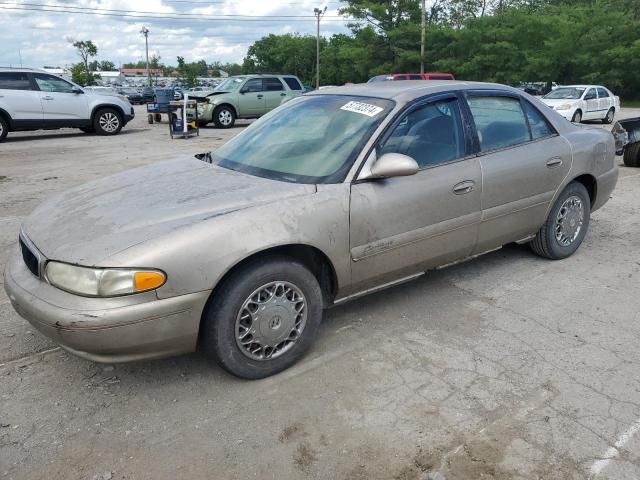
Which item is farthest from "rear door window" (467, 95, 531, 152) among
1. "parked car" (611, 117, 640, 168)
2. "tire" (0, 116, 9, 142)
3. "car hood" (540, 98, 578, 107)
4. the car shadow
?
"car hood" (540, 98, 578, 107)

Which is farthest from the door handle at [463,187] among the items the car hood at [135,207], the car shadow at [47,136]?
the car shadow at [47,136]

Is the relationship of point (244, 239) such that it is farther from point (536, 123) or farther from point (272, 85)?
point (272, 85)

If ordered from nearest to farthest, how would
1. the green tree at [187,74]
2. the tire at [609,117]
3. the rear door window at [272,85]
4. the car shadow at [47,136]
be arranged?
1. the car shadow at [47,136]
2. the rear door window at [272,85]
3. the tire at [609,117]
4. the green tree at [187,74]

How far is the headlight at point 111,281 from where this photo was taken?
2484 mm

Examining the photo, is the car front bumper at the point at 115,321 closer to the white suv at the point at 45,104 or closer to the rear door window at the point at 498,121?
the rear door window at the point at 498,121

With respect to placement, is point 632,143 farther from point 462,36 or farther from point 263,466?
point 462,36

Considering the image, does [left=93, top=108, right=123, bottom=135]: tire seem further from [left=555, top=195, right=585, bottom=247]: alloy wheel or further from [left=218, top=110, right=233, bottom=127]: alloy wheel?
[left=555, top=195, right=585, bottom=247]: alloy wheel

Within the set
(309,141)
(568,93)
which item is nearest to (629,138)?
(309,141)

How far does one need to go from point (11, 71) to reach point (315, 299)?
43.5ft

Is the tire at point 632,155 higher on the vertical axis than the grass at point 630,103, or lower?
lower

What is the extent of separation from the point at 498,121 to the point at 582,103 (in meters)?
17.3

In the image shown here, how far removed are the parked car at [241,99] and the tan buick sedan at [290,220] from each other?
13.7 metres

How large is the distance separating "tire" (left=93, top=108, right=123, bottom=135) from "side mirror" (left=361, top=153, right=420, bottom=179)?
13.6 m

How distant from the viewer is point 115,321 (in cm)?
246
